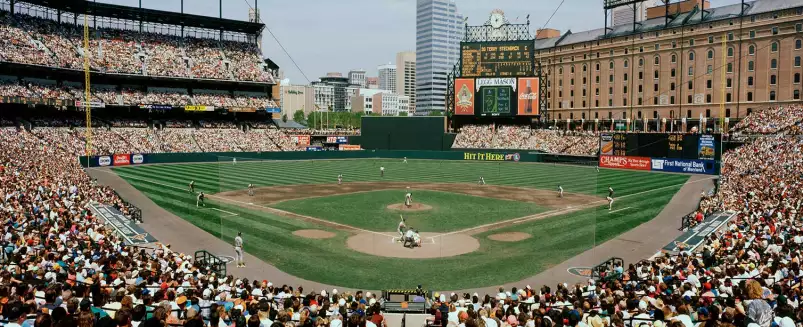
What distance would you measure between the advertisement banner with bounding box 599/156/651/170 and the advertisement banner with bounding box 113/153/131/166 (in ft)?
170

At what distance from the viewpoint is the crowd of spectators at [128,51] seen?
200 feet

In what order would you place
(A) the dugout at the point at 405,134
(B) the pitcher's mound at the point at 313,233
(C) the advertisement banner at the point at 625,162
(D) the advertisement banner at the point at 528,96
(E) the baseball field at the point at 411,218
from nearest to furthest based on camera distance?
1. (E) the baseball field at the point at 411,218
2. (B) the pitcher's mound at the point at 313,233
3. (C) the advertisement banner at the point at 625,162
4. (D) the advertisement banner at the point at 528,96
5. (A) the dugout at the point at 405,134

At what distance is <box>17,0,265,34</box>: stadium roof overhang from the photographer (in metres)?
67.0

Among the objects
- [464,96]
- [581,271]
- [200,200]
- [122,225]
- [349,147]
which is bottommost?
[581,271]

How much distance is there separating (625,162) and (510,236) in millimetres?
39508

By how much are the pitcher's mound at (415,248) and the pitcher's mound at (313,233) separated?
1.24 metres

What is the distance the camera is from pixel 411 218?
26.5m

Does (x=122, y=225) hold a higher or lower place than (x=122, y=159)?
lower

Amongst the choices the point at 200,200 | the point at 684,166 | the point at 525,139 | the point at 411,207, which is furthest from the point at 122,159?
the point at 684,166

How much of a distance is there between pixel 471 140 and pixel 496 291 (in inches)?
2594

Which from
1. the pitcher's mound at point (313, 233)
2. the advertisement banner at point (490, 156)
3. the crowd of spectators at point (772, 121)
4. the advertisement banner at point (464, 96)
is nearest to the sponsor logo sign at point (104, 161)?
the pitcher's mound at point (313, 233)

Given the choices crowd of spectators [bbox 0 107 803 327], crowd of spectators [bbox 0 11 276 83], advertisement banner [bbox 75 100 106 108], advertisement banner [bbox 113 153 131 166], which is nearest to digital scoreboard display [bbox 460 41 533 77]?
crowd of spectators [bbox 0 11 276 83]

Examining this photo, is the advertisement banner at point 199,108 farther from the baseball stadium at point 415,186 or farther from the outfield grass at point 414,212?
the outfield grass at point 414,212

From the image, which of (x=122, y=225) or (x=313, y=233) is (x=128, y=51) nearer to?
(x=122, y=225)
